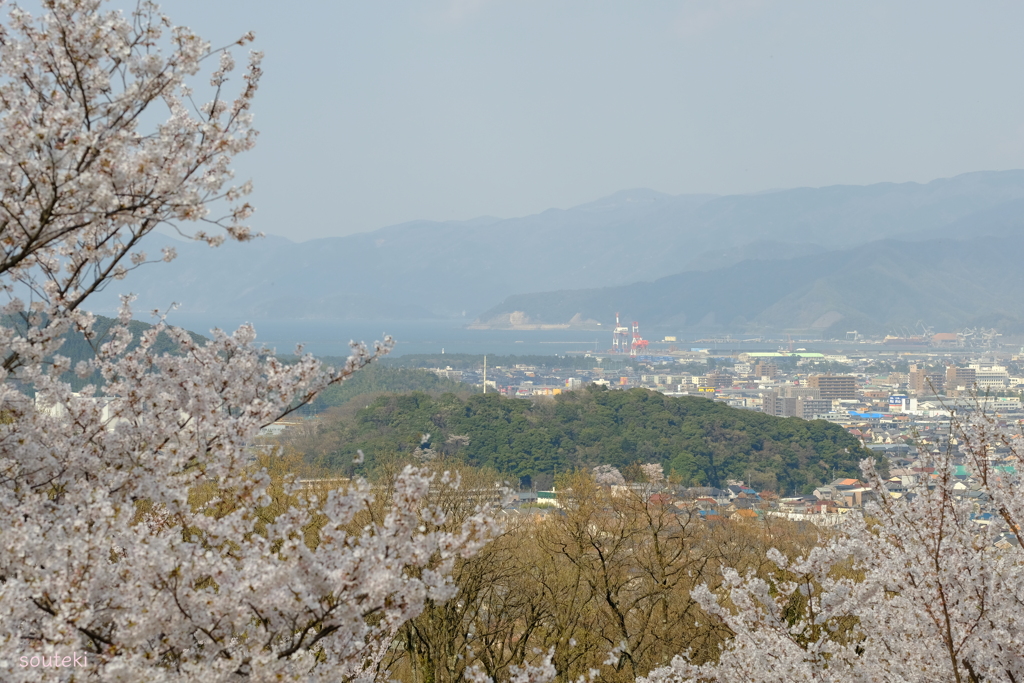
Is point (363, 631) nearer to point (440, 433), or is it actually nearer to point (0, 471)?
point (0, 471)

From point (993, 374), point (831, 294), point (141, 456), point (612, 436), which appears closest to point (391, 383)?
point (612, 436)

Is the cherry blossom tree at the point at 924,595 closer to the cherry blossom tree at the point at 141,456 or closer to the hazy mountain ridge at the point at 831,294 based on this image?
the cherry blossom tree at the point at 141,456

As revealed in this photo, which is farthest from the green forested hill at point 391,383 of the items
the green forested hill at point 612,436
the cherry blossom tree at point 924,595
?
the cherry blossom tree at point 924,595

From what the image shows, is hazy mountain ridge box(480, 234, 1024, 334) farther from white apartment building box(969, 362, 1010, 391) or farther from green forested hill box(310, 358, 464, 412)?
green forested hill box(310, 358, 464, 412)

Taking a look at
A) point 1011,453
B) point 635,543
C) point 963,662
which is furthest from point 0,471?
point 635,543

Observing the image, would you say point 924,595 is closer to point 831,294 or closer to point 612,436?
point 612,436
